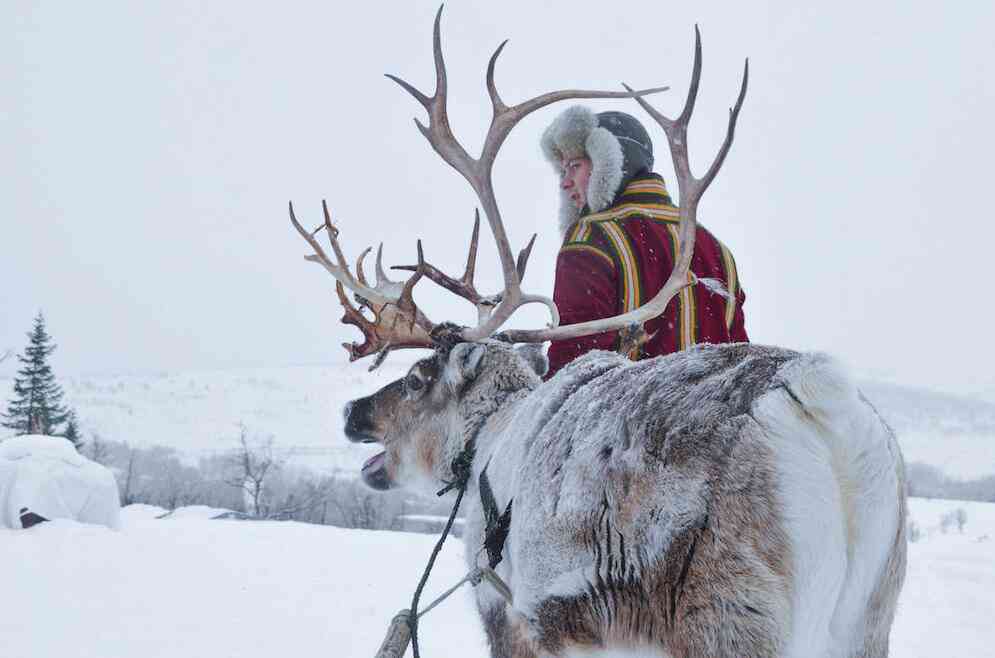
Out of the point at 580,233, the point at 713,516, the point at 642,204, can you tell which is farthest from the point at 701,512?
the point at 642,204

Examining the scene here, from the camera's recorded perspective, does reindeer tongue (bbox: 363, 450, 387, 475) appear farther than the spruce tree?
No

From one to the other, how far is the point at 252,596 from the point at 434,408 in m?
4.60

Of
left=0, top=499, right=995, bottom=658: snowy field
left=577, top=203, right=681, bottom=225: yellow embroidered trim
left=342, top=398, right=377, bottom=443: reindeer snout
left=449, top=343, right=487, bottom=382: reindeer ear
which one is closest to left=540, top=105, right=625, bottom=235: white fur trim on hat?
left=577, top=203, right=681, bottom=225: yellow embroidered trim

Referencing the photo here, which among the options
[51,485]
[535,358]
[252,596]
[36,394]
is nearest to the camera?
[535,358]

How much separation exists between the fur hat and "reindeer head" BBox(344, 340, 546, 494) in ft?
2.75

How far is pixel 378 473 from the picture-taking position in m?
3.85

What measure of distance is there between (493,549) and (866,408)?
123cm

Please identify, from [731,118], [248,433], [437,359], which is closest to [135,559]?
[437,359]

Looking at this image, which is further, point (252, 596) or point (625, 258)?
point (252, 596)

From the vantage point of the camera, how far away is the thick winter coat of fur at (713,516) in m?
1.83

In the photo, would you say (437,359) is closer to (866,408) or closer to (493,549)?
(493,549)

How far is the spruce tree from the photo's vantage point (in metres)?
36.8

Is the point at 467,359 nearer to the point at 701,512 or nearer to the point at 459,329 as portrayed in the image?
the point at 459,329

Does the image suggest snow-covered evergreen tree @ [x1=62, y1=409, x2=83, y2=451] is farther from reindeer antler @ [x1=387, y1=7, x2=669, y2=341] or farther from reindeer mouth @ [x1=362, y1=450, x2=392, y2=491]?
reindeer antler @ [x1=387, y1=7, x2=669, y2=341]
